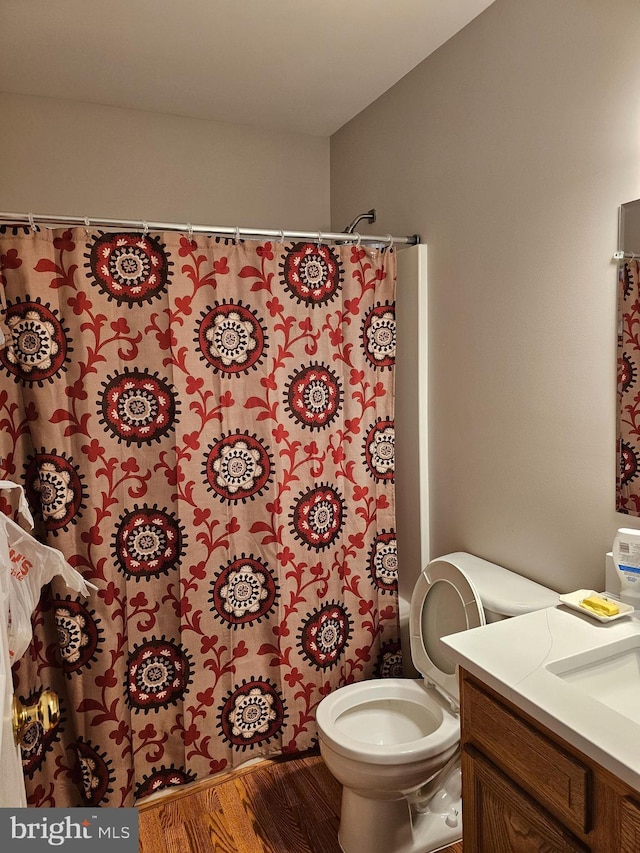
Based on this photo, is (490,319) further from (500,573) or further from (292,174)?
(292,174)

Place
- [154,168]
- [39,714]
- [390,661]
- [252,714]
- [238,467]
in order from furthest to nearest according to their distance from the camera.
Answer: [154,168] < [390,661] < [252,714] < [238,467] < [39,714]

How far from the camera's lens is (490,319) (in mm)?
1978

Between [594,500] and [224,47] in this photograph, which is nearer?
[594,500]

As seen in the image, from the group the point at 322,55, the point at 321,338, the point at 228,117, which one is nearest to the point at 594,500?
the point at 321,338

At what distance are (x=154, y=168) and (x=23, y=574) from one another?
206cm

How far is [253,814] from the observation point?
2031mm

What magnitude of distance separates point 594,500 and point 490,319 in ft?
2.17

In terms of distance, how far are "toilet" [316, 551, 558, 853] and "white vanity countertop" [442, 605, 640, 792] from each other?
0.22m

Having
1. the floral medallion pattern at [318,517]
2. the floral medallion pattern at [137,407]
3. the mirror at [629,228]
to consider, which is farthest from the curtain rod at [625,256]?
the floral medallion pattern at [137,407]

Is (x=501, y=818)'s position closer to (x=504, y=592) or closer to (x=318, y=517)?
(x=504, y=592)

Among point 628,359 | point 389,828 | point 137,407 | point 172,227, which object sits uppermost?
point 172,227

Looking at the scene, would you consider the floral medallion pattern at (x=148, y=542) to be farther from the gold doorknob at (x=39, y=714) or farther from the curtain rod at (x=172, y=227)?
the gold doorknob at (x=39, y=714)

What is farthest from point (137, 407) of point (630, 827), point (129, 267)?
point (630, 827)

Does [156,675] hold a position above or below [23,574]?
below
